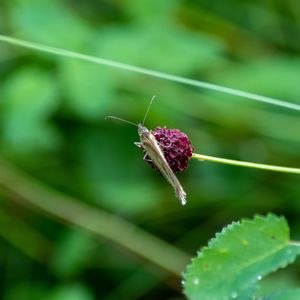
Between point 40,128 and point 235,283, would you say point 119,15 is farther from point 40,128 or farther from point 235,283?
point 235,283

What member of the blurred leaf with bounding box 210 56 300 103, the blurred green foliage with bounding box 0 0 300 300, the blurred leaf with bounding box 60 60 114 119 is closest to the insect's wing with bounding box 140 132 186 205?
the blurred leaf with bounding box 60 60 114 119

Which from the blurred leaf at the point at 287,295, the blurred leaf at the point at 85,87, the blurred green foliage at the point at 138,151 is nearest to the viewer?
the blurred leaf at the point at 287,295

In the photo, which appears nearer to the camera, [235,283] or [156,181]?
[235,283]

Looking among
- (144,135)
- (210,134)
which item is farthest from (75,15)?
(144,135)

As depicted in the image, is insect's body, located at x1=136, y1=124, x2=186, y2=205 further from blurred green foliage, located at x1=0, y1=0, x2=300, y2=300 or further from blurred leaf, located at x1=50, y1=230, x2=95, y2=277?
blurred leaf, located at x1=50, y1=230, x2=95, y2=277

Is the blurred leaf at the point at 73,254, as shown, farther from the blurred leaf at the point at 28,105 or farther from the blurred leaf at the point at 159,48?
the blurred leaf at the point at 159,48

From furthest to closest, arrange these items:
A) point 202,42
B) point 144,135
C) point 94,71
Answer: point 202,42, point 94,71, point 144,135

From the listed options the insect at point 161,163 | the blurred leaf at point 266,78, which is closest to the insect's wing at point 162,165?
the insect at point 161,163
